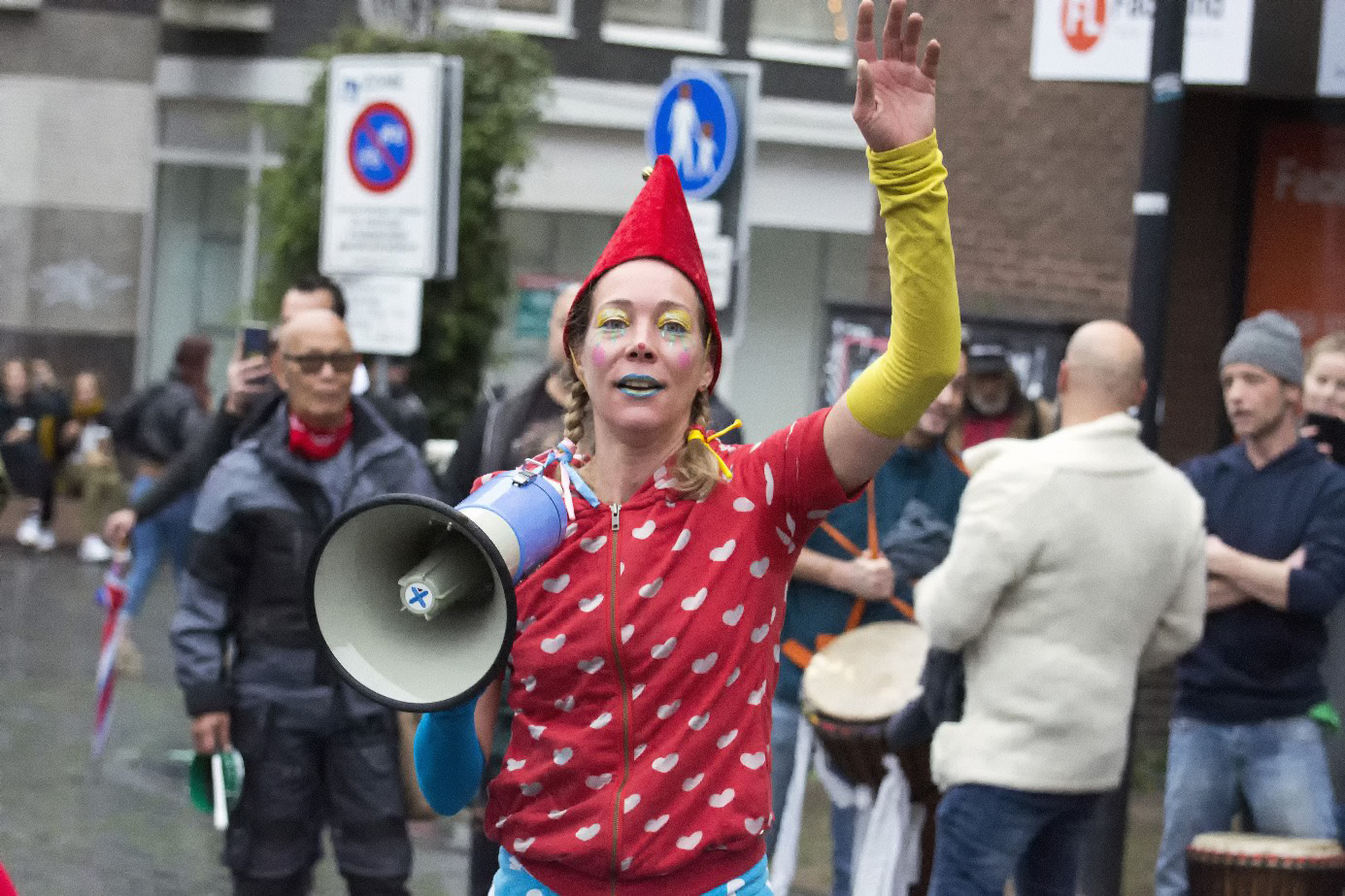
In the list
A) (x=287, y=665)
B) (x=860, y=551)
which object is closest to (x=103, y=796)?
(x=287, y=665)

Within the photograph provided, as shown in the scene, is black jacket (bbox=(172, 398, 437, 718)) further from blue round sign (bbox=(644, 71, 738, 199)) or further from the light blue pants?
blue round sign (bbox=(644, 71, 738, 199))

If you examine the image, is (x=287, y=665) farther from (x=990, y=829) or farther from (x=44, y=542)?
(x=44, y=542)

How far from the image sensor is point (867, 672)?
669 centimetres

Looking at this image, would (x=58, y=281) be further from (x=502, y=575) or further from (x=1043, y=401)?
(x=502, y=575)

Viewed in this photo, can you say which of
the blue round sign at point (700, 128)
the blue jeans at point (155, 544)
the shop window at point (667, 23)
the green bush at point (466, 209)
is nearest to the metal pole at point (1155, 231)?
the blue round sign at point (700, 128)

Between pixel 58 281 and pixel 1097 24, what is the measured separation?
21904mm

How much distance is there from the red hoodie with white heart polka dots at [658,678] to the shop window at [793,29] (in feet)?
82.3

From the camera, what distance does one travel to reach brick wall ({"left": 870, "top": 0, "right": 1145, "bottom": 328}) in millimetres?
11117

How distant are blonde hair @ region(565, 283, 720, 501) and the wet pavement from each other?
4.71 meters

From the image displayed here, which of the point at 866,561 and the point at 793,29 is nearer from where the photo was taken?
the point at 866,561

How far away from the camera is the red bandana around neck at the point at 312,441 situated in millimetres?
6383

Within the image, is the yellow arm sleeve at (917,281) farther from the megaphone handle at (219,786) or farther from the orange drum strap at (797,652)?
the orange drum strap at (797,652)

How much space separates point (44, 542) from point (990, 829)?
1839 cm

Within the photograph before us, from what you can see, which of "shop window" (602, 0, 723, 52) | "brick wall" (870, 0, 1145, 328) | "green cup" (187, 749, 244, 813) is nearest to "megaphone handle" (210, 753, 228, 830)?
"green cup" (187, 749, 244, 813)
